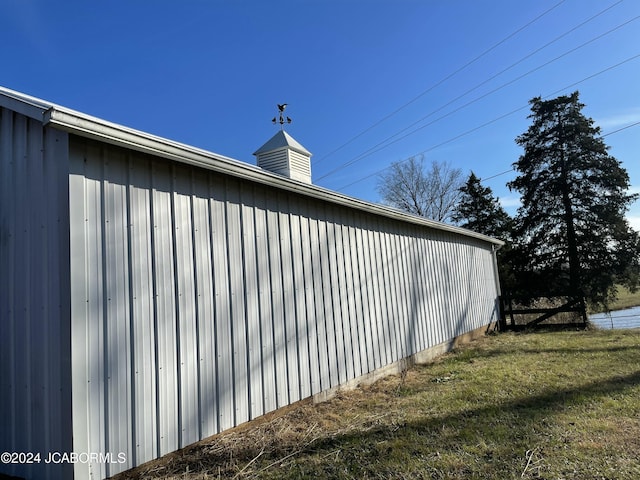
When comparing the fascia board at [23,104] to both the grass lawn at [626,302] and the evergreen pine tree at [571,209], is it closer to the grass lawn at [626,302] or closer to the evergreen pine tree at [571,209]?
the evergreen pine tree at [571,209]

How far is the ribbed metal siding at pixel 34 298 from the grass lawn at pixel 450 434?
0.71 metres

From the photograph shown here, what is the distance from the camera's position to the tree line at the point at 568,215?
55.3 feet

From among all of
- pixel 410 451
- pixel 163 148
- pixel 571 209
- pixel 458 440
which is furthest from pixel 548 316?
pixel 163 148

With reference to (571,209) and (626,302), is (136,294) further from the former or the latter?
(626,302)

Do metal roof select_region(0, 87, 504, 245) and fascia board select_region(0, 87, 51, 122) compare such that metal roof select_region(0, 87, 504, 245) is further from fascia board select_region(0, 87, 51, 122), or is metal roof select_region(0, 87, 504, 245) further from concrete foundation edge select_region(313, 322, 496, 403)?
concrete foundation edge select_region(313, 322, 496, 403)

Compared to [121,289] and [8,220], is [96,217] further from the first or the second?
[8,220]

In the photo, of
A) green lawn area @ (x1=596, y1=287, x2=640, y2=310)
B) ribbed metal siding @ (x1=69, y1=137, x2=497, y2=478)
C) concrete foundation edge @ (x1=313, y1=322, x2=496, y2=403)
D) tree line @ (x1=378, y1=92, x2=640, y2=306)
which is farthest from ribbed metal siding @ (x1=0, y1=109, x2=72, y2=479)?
green lawn area @ (x1=596, y1=287, x2=640, y2=310)

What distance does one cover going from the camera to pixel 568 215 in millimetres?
17547

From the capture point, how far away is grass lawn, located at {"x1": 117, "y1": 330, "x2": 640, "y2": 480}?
289cm

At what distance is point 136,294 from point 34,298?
0.66m

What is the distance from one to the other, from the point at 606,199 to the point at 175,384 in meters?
19.6

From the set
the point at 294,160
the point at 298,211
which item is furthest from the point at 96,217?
Result: the point at 294,160

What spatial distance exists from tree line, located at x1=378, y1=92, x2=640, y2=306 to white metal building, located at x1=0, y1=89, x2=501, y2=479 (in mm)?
15272

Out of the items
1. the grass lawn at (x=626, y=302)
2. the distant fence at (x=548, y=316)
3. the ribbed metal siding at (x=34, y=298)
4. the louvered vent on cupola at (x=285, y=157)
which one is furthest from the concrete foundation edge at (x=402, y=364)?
the grass lawn at (x=626, y=302)
